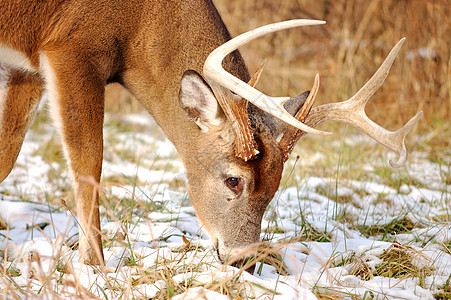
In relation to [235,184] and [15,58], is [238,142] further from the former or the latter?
[15,58]

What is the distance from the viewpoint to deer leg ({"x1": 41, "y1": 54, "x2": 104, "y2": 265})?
11.7ft

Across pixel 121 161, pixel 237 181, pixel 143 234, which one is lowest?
pixel 143 234

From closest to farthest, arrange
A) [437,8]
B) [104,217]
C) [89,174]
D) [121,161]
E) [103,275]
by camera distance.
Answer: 1. [103,275]
2. [89,174]
3. [104,217]
4. [121,161]
5. [437,8]

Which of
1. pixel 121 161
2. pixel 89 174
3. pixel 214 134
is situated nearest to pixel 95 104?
pixel 89 174

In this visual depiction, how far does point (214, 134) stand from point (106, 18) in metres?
1.03

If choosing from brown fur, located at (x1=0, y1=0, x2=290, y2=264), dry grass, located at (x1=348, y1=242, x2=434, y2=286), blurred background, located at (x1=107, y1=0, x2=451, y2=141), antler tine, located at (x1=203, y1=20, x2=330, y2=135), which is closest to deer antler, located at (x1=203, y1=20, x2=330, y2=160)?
antler tine, located at (x1=203, y1=20, x2=330, y2=135)

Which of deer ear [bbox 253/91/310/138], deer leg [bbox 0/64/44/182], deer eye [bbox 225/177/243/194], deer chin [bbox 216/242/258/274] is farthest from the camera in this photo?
deer leg [bbox 0/64/44/182]

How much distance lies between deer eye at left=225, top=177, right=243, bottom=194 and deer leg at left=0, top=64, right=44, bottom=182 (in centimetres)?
152

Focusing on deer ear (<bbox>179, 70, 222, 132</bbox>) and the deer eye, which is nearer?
deer ear (<bbox>179, 70, 222, 132</bbox>)

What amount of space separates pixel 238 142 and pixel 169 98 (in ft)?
2.46

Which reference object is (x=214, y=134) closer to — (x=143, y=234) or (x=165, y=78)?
(x=165, y=78)

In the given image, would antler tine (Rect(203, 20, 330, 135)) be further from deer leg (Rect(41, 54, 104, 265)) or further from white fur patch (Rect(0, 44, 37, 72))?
white fur patch (Rect(0, 44, 37, 72))

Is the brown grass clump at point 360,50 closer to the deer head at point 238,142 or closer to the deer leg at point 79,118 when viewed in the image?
the deer head at point 238,142

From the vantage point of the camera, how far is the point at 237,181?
373 cm
